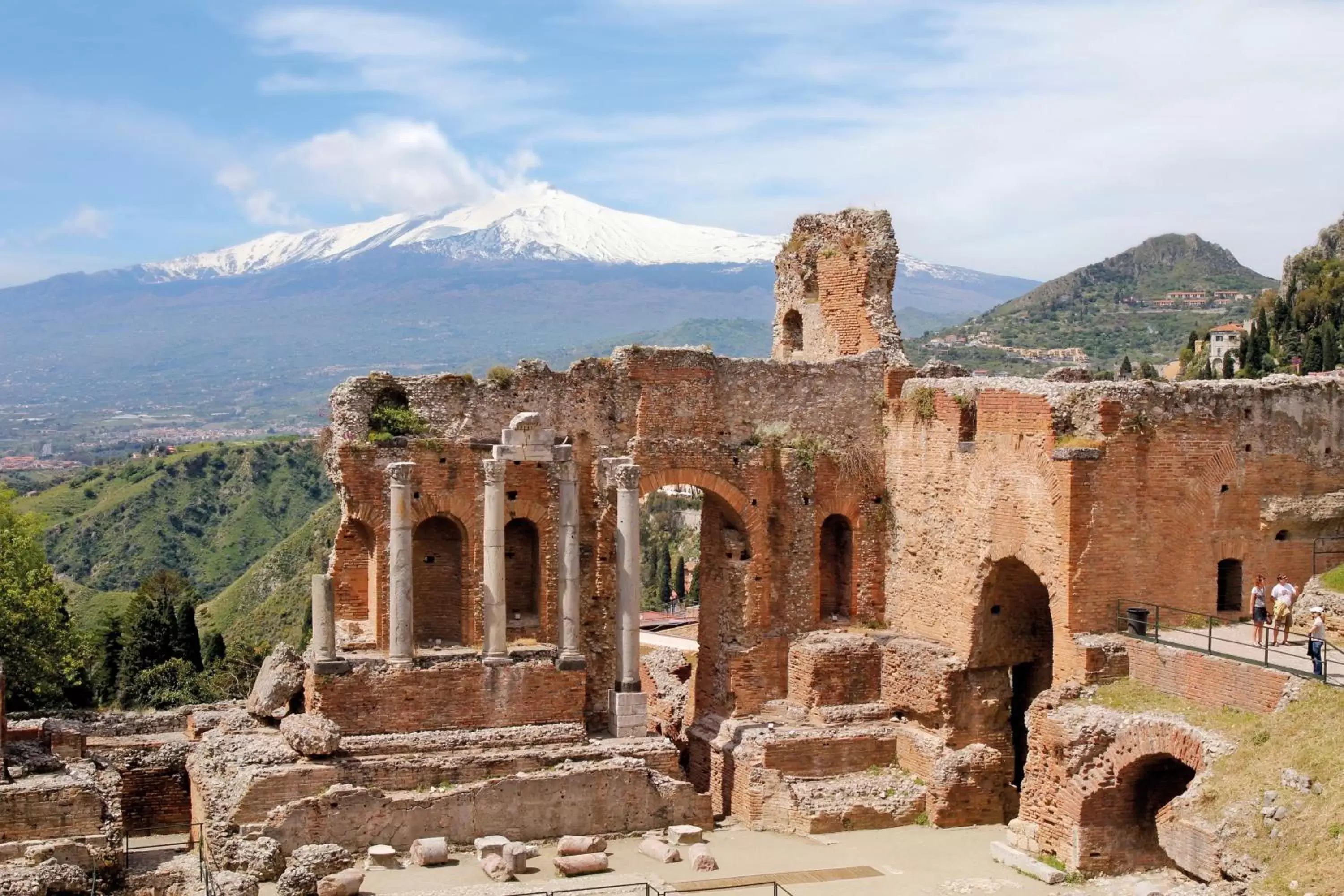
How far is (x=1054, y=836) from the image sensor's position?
21844 mm

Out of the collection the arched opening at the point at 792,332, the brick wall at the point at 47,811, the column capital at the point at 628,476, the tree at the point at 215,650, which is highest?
the arched opening at the point at 792,332

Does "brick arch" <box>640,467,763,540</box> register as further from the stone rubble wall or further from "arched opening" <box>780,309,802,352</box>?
"arched opening" <box>780,309,802,352</box>

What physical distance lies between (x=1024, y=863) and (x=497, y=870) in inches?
294

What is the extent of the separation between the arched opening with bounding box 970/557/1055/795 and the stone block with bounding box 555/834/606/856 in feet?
23.2

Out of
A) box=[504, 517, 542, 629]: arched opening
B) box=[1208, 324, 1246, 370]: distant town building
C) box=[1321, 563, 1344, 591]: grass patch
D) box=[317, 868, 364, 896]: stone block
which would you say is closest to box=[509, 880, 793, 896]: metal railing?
box=[317, 868, 364, 896]: stone block

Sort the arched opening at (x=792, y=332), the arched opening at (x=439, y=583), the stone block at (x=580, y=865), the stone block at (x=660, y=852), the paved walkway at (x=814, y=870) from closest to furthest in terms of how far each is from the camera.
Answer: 1. the paved walkway at (x=814, y=870)
2. the stone block at (x=580, y=865)
3. the stone block at (x=660, y=852)
4. the arched opening at (x=439, y=583)
5. the arched opening at (x=792, y=332)

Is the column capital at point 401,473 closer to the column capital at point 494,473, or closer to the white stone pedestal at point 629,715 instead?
the column capital at point 494,473

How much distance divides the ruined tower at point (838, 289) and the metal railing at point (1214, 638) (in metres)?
7.11

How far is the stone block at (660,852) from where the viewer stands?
73.9ft

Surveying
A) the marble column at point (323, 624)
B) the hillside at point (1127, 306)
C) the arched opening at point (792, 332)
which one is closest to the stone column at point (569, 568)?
the marble column at point (323, 624)

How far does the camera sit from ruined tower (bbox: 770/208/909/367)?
28.8 meters

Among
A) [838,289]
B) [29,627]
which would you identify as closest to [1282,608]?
[838,289]

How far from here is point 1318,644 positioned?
1986 cm

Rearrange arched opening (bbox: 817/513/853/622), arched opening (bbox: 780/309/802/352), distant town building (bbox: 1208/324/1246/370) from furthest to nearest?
distant town building (bbox: 1208/324/1246/370) → arched opening (bbox: 780/309/802/352) → arched opening (bbox: 817/513/853/622)
